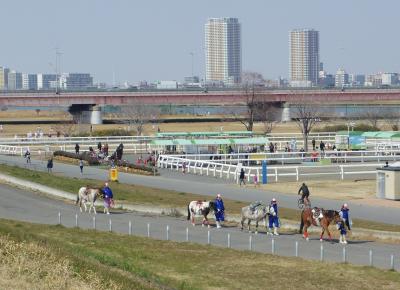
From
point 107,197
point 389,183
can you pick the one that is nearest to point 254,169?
point 389,183

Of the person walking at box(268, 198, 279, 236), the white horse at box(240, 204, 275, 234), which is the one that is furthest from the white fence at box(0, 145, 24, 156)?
the person walking at box(268, 198, 279, 236)

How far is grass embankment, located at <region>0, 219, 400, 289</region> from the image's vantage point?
20.9 metres

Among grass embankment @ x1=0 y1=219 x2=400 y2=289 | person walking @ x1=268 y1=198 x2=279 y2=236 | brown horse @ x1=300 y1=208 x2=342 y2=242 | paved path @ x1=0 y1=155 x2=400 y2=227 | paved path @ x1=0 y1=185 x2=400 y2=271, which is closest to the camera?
grass embankment @ x1=0 y1=219 x2=400 y2=289

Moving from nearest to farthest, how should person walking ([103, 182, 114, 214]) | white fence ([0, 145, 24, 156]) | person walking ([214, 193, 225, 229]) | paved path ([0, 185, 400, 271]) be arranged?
1. paved path ([0, 185, 400, 271])
2. person walking ([214, 193, 225, 229])
3. person walking ([103, 182, 114, 214])
4. white fence ([0, 145, 24, 156])

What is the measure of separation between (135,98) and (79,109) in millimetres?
8739

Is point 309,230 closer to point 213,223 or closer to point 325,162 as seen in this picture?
point 213,223

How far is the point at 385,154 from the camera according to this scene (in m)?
67.8

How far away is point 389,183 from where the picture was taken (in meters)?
43.2

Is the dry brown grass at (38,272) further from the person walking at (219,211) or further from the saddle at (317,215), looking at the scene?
the person walking at (219,211)

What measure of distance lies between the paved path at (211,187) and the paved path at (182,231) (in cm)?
609

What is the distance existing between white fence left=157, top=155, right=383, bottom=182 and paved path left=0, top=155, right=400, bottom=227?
1.05 metres

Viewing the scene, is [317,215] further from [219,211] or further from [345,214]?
[219,211]

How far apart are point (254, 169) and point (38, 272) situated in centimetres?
3249

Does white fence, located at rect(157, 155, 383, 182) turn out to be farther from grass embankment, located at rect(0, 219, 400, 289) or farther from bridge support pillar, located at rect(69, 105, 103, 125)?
bridge support pillar, located at rect(69, 105, 103, 125)
